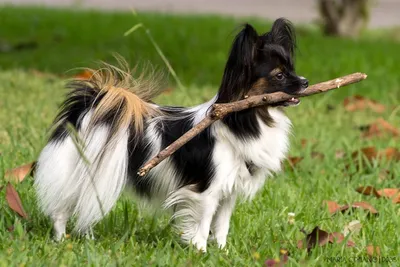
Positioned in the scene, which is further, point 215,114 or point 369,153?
point 369,153

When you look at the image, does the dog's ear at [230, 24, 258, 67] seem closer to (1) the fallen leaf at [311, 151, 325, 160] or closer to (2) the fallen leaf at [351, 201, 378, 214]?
(2) the fallen leaf at [351, 201, 378, 214]

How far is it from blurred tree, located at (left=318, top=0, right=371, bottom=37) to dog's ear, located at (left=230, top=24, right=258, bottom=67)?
10.5m

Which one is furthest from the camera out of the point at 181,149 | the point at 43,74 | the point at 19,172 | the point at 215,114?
the point at 43,74

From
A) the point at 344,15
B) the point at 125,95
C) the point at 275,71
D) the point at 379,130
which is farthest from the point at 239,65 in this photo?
the point at 344,15

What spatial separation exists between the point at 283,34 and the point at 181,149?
79 cm

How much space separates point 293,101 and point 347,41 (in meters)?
9.84

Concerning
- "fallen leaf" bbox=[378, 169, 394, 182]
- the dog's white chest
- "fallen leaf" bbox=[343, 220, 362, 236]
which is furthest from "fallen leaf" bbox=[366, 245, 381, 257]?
"fallen leaf" bbox=[378, 169, 394, 182]

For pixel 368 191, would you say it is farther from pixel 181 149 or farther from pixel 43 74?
pixel 43 74

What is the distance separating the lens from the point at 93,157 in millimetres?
4625

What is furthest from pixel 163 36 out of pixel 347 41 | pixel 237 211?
pixel 237 211

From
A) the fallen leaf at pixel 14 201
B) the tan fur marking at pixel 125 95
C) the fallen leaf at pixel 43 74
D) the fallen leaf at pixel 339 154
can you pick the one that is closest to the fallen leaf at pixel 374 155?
the fallen leaf at pixel 339 154

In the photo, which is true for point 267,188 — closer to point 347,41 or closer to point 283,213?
point 283,213

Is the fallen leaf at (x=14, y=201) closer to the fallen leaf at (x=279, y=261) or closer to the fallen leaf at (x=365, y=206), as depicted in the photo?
the fallen leaf at (x=279, y=261)

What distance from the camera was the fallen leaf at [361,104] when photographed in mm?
9125
